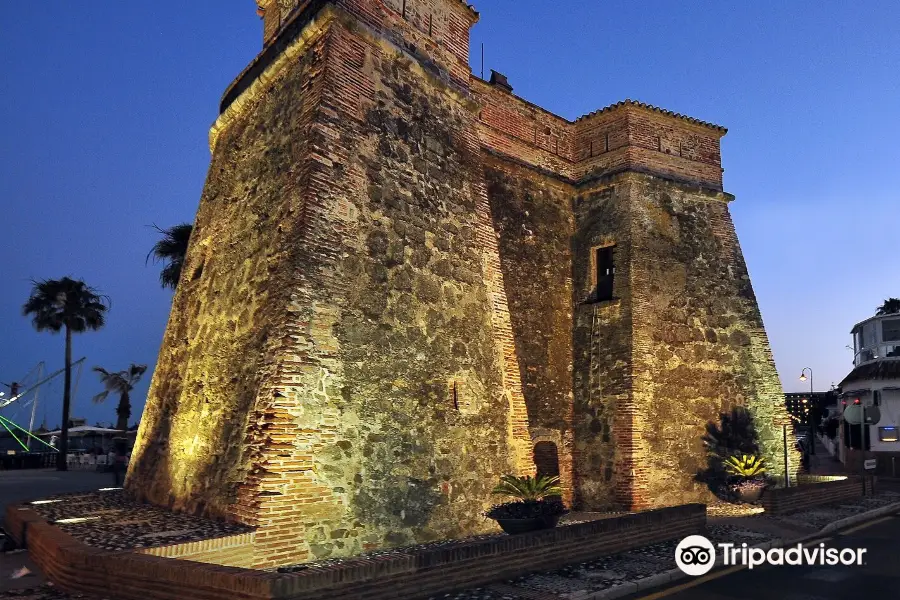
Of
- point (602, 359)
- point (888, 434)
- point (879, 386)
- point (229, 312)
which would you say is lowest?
point (888, 434)

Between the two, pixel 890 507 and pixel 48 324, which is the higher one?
pixel 48 324

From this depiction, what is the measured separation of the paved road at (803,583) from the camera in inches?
267

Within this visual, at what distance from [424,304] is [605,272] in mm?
→ 6451

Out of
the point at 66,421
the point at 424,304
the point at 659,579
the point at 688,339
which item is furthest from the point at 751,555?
the point at 66,421

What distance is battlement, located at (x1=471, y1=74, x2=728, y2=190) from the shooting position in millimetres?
14570

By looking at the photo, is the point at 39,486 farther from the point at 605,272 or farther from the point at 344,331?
the point at 605,272

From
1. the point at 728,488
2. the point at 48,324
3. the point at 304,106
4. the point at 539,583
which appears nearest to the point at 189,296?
the point at 304,106

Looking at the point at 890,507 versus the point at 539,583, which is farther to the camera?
the point at 890,507

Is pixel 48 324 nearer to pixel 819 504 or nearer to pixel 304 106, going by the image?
pixel 304 106

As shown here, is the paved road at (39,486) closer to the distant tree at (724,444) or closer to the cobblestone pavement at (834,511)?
the distant tree at (724,444)

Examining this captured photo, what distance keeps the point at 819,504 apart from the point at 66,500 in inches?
595

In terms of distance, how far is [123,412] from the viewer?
37.7 m

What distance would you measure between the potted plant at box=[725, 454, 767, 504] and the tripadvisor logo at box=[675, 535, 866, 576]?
11.7 ft

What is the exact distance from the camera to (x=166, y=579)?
17.5 ft
